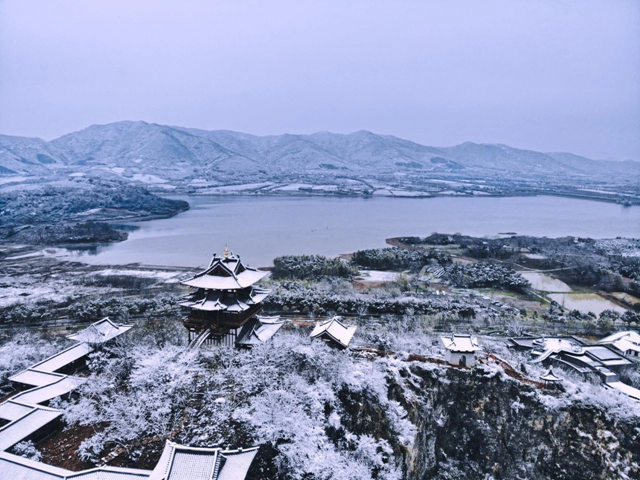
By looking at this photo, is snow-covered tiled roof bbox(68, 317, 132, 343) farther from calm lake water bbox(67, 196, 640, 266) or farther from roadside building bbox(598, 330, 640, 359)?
roadside building bbox(598, 330, 640, 359)

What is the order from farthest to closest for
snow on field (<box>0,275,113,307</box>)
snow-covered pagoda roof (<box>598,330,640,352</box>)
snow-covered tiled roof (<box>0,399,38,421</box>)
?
snow on field (<box>0,275,113,307</box>), snow-covered pagoda roof (<box>598,330,640,352</box>), snow-covered tiled roof (<box>0,399,38,421</box>)

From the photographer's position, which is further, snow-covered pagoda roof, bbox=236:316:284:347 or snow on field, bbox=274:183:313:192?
snow on field, bbox=274:183:313:192

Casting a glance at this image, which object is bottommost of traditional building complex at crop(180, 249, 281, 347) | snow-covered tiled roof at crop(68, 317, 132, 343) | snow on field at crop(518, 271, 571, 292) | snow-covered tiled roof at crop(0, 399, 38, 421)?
snow on field at crop(518, 271, 571, 292)

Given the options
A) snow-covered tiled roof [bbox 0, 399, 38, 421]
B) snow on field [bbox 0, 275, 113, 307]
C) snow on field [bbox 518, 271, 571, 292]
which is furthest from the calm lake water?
snow-covered tiled roof [bbox 0, 399, 38, 421]

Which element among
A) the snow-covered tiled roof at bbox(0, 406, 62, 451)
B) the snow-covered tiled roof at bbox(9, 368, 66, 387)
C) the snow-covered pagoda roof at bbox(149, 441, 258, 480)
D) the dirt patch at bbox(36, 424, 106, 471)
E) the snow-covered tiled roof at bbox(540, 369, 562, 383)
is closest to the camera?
the snow-covered pagoda roof at bbox(149, 441, 258, 480)

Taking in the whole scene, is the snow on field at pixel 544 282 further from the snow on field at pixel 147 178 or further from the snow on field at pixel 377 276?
the snow on field at pixel 147 178

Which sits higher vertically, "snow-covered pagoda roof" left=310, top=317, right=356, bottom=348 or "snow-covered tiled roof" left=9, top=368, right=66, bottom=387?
"snow-covered pagoda roof" left=310, top=317, right=356, bottom=348

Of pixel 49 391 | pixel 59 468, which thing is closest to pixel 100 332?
pixel 49 391
